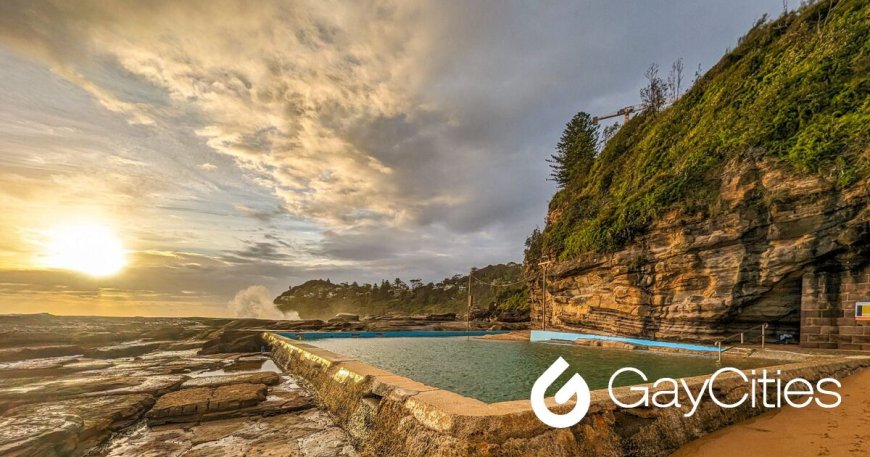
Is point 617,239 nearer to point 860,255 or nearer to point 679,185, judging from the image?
point 679,185

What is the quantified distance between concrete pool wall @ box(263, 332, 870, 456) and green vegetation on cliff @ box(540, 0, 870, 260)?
42.8 feet

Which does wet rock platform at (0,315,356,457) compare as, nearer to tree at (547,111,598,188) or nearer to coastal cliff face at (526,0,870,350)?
coastal cliff face at (526,0,870,350)

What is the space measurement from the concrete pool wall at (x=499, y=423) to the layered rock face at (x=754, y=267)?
1032cm

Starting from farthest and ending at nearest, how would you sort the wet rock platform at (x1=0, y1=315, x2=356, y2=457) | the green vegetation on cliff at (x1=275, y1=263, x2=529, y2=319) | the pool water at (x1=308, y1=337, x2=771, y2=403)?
the green vegetation on cliff at (x1=275, y1=263, x2=529, y2=319), the pool water at (x1=308, y1=337, x2=771, y2=403), the wet rock platform at (x1=0, y1=315, x2=356, y2=457)

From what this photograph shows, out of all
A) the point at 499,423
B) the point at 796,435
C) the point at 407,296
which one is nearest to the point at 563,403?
the point at 499,423

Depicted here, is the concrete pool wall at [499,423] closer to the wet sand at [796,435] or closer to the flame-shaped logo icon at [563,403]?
the flame-shaped logo icon at [563,403]

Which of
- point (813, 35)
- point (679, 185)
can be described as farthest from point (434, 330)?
point (813, 35)

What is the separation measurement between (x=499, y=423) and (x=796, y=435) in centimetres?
394

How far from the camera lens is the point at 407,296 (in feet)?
293

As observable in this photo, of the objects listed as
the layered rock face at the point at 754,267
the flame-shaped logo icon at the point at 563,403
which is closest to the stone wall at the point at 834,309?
the layered rock face at the point at 754,267

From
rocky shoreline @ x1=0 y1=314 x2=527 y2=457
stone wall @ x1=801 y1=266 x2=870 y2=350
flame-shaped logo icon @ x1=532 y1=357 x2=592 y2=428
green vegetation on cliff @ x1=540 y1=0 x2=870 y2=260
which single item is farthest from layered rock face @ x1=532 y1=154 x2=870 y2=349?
rocky shoreline @ x1=0 y1=314 x2=527 y2=457

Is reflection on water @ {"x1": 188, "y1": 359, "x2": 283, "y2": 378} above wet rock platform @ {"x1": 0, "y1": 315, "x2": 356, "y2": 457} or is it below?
below

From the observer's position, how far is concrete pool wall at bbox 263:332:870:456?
3.26 meters

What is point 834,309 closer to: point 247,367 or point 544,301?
point 544,301
